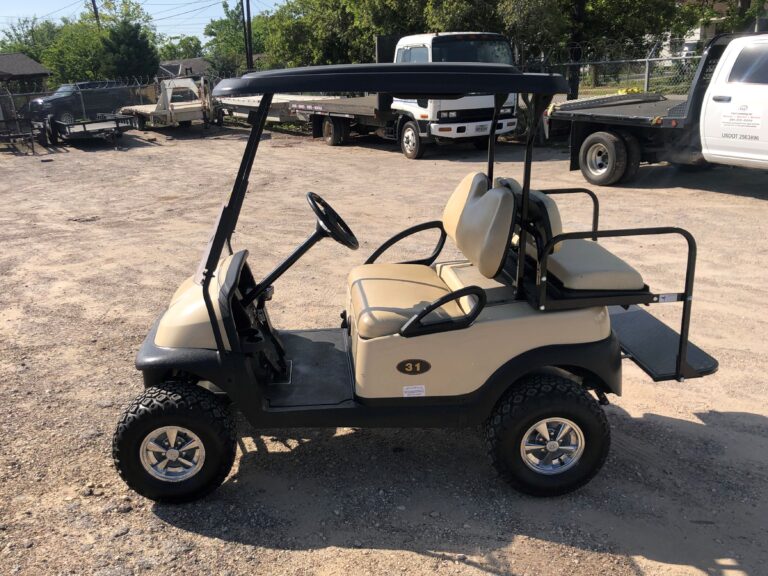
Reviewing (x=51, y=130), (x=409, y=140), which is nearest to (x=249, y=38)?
(x=51, y=130)

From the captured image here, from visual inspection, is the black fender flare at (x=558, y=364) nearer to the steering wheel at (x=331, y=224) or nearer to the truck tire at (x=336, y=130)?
the steering wheel at (x=331, y=224)

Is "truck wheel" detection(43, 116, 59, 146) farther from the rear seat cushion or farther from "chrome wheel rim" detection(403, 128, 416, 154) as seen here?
the rear seat cushion

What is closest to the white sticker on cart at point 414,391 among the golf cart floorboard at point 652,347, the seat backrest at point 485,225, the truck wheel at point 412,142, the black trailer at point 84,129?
the seat backrest at point 485,225

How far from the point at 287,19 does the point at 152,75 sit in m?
15.3

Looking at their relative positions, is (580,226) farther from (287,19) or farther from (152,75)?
(152,75)

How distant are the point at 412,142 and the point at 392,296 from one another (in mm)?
10631

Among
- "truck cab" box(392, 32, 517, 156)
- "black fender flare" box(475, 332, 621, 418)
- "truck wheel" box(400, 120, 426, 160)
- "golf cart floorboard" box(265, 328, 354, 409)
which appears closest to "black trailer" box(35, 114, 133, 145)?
"truck wheel" box(400, 120, 426, 160)

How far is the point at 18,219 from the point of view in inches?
374

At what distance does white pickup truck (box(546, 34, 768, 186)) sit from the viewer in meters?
8.09

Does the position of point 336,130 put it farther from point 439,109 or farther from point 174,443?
point 174,443

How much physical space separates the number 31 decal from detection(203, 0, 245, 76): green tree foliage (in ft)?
175

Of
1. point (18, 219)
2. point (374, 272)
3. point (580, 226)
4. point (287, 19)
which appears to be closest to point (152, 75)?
point (287, 19)

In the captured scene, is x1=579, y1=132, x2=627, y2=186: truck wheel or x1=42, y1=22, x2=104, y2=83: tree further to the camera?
x1=42, y1=22, x2=104, y2=83: tree

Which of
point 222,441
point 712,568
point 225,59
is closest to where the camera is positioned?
point 712,568
